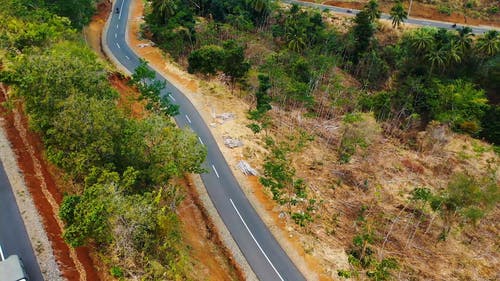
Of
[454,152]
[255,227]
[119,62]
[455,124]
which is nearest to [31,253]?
[255,227]

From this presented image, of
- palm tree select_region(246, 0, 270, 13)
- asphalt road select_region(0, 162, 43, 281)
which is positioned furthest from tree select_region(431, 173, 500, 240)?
palm tree select_region(246, 0, 270, 13)

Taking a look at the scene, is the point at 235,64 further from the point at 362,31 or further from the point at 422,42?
the point at 422,42

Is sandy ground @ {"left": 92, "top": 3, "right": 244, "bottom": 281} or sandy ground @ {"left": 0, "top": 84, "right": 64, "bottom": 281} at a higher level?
sandy ground @ {"left": 0, "top": 84, "right": 64, "bottom": 281}

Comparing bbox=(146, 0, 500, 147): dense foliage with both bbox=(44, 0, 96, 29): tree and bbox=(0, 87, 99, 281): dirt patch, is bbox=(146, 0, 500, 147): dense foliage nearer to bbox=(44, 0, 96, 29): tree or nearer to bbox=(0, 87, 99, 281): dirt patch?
bbox=(44, 0, 96, 29): tree

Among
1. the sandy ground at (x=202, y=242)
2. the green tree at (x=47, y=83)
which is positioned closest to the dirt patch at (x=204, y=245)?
the sandy ground at (x=202, y=242)

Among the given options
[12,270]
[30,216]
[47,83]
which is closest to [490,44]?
[47,83]

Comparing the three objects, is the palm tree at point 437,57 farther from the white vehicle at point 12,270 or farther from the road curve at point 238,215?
the white vehicle at point 12,270
